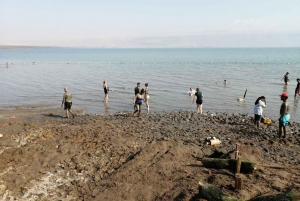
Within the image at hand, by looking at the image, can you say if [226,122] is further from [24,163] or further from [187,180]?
[24,163]

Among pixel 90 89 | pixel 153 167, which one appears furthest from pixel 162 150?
pixel 90 89

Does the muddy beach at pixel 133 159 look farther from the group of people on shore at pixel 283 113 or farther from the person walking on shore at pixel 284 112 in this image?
the person walking on shore at pixel 284 112

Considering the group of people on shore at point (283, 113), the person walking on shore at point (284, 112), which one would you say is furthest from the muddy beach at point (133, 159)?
the person walking on shore at point (284, 112)

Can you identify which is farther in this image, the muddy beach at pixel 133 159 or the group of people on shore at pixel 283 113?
the group of people on shore at pixel 283 113

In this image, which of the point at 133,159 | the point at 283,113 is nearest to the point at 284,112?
the point at 283,113

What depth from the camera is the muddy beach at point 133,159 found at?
24.6ft

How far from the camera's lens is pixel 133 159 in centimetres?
924

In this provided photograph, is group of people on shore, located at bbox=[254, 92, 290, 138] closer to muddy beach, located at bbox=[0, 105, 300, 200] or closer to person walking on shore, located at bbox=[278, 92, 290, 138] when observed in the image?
person walking on shore, located at bbox=[278, 92, 290, 138]

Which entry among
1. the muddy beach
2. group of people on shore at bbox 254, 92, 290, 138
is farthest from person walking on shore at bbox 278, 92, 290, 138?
the muddy beach

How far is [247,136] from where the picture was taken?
42.8 feet

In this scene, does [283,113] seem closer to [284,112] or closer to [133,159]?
[284,112]

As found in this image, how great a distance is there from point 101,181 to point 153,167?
1708mm

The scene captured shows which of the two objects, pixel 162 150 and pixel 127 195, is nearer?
pixel 127 195

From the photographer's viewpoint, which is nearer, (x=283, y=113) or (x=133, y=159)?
(x=133, y=159)
